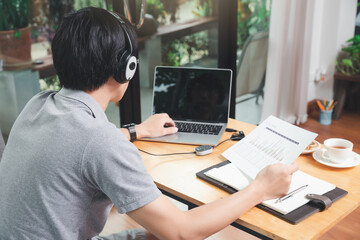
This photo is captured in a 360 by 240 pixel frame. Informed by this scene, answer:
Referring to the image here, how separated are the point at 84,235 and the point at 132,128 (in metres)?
0.73

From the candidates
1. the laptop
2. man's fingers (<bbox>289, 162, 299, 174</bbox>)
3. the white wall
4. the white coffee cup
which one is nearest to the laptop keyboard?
the laptop

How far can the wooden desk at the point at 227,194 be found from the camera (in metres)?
1.15

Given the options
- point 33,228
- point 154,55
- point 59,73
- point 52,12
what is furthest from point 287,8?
point 33,228

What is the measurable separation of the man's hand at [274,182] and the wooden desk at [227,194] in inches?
2.4

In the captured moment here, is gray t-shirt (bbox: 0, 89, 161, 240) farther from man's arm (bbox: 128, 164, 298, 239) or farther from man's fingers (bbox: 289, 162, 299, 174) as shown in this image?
man's fingers (bbox: 289, 162, 299, 174)

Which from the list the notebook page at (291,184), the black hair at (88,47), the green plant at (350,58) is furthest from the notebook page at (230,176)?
the green plant at (350,58)

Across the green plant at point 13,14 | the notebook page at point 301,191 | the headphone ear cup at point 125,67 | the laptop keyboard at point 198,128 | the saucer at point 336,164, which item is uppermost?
the green plant at point 13,14

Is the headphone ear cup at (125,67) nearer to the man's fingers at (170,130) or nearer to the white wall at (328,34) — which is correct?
the man's fingers at (170,130)

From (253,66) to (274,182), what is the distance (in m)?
2.30

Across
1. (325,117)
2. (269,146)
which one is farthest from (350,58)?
(269,146)

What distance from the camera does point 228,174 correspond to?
1.42 meters

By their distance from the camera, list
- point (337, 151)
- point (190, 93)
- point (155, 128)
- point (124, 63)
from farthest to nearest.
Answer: point (190, 93)
point (155, 128)
point (337, 151)
point (124, 63)

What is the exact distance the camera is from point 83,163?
96 cm

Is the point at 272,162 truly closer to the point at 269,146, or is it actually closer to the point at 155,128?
the point at 269,146
